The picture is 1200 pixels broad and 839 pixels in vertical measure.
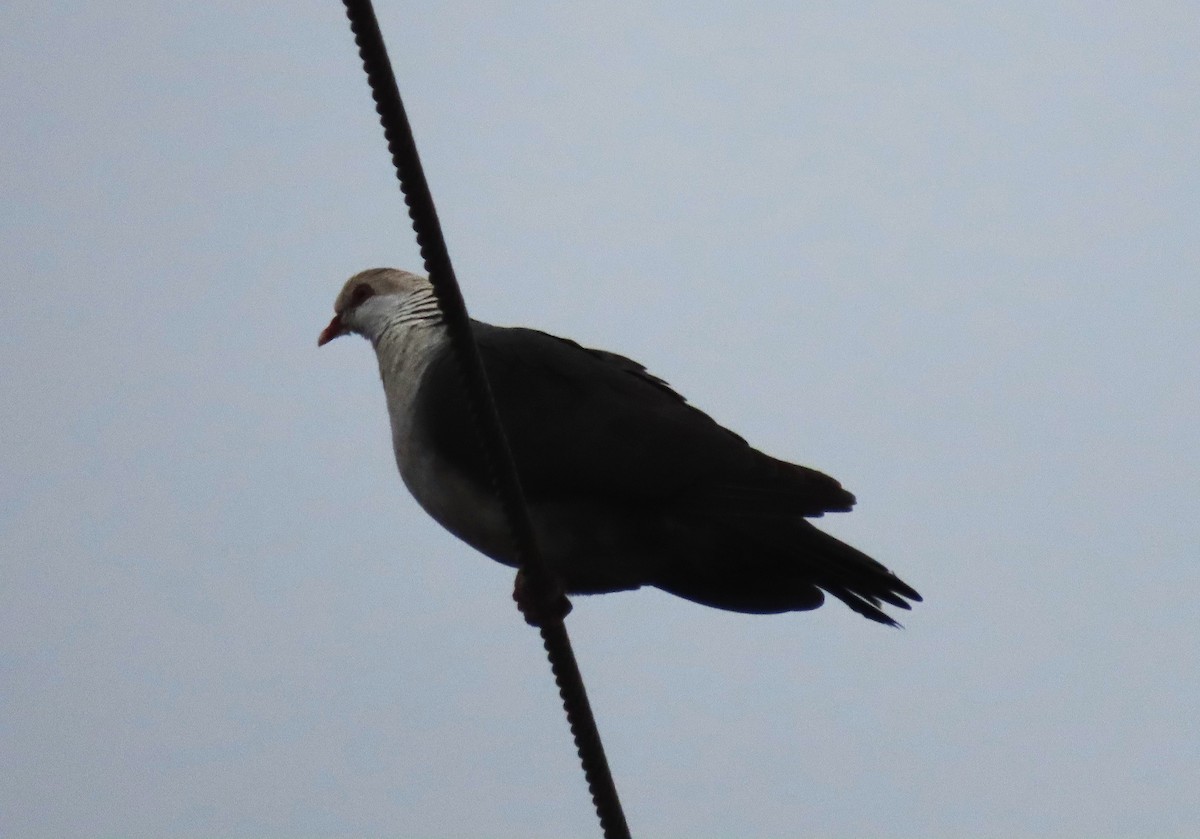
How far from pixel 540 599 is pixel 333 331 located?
→ 8.54 ft

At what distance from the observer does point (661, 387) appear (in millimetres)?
4180

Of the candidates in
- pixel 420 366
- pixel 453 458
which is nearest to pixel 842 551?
pixel 453 458

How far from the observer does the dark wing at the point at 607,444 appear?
3.71 m

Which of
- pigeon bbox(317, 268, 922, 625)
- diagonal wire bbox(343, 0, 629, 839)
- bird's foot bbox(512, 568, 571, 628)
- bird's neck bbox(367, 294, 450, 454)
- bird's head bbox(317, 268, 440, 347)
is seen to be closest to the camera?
diagonal wire bbox(343, 0, 629, 839)

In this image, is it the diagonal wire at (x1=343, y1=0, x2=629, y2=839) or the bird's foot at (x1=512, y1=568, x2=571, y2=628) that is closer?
the diagonal wire at (x1=343, y1=0, x2=629, y2=839)

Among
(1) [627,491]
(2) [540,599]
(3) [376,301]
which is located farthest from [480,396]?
(3) [376,301]

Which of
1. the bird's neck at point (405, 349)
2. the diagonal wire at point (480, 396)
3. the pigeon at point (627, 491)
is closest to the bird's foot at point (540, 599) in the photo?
the diagonal wire at point (480, 396)

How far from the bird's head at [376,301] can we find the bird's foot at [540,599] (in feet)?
4.10

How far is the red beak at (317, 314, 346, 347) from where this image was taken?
5.19 m

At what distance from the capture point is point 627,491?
373cm

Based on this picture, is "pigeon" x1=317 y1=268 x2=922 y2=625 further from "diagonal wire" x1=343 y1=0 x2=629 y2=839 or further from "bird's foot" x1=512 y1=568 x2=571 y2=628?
"diagonal wire" x1=343 y1=0 x2=629 y2=839

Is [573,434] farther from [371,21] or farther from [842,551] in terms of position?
[371,21]

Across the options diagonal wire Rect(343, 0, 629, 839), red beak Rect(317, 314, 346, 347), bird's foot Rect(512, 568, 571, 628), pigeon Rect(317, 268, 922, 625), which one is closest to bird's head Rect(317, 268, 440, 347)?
red beak Rect(317, 314, 346, 347)

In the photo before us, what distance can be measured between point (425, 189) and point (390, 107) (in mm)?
156
